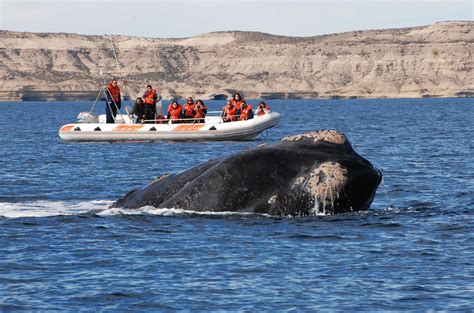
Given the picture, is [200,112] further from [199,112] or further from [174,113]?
[174,113]

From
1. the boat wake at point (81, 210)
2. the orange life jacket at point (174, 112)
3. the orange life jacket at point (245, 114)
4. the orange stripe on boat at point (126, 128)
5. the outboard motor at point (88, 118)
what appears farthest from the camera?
the outboard motor at point (88, 118)

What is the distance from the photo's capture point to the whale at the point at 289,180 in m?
17.6

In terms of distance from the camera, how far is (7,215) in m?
20.7

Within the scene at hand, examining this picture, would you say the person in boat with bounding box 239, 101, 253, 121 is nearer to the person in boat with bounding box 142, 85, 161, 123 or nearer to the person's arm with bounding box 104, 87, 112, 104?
the person in boat with bounding box 142, 85, 161, 123

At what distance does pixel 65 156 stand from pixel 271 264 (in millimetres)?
26022

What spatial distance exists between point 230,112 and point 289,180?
31.7 m

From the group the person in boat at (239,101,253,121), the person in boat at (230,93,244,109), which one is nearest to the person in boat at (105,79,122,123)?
the person in boat at (230,93,244,109)

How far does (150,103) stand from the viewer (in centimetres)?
4775

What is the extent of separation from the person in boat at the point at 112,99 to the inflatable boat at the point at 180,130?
0.43 meters

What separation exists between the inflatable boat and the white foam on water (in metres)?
24.2

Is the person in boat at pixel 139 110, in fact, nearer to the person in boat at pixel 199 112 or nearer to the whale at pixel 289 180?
the person in boat at pixel 199 112

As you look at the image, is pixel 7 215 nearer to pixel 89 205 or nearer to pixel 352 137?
pixel 89 205

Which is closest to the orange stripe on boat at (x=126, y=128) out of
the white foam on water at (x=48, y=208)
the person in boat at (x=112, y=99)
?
the person in boat at (x=112, y=99)

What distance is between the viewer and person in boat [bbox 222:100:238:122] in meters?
48.8
